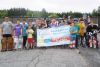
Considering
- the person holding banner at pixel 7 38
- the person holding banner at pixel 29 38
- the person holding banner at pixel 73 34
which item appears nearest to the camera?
the person holding banner at pixel 7 38

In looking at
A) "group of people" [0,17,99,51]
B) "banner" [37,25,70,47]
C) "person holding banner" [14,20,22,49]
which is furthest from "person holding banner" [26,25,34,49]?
"banner" [37,25,70,47]

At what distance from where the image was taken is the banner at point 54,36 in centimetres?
2294

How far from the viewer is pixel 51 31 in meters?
23.2

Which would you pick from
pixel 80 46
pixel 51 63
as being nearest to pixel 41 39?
pixel 80 46

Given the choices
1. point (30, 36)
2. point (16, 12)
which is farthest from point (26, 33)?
point (16, 12)

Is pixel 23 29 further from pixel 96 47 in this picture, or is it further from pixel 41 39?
pixel 96 47

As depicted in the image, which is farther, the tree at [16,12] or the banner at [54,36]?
the tree at [16,12]

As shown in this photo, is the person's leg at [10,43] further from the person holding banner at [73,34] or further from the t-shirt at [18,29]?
the person holding banner at [73,34]

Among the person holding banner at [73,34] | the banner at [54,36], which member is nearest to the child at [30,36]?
the banner at [54,36]

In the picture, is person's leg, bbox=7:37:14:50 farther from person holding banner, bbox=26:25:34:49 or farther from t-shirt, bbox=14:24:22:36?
person holding banner, bbox=26:25:34:49

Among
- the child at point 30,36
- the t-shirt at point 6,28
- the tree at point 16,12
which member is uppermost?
the t-shirt at point 6,28

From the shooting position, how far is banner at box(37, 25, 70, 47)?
75.3 ft

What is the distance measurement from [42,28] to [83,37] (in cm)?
267

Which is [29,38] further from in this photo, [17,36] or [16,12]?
[16,12]
